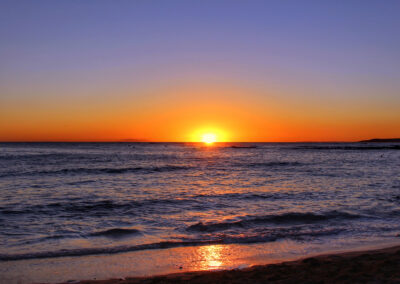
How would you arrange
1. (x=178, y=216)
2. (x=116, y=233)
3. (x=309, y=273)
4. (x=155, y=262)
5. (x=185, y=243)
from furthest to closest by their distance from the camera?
(x=178, y=216) → (x=116, y=233) → (x=185, y=243) → (x=155, y=262) → (x=309, y=273)

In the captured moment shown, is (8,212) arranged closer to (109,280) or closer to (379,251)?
(109,280)

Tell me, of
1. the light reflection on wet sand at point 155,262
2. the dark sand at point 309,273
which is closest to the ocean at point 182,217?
the light reflection on wet sand at point 155,262

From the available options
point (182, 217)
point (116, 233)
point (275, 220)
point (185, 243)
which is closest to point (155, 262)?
point (185, 243)

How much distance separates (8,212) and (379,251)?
13769 mm

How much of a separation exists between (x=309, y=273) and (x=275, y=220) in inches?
243

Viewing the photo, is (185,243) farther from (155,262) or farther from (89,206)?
(89,206)

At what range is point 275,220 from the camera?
43.3 feet

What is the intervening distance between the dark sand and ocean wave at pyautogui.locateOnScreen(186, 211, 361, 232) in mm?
4289

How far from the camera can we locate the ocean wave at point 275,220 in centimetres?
1203

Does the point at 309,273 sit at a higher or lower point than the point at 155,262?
higher

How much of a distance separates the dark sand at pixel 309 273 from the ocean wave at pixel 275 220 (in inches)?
169

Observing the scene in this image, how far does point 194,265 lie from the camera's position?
8.27 meters

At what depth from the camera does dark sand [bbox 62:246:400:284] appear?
21.9 ft

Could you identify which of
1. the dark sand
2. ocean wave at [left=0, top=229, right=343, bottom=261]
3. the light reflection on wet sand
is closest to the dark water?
ocean wave at [left=0, top=229, right=343, bottom=261]
